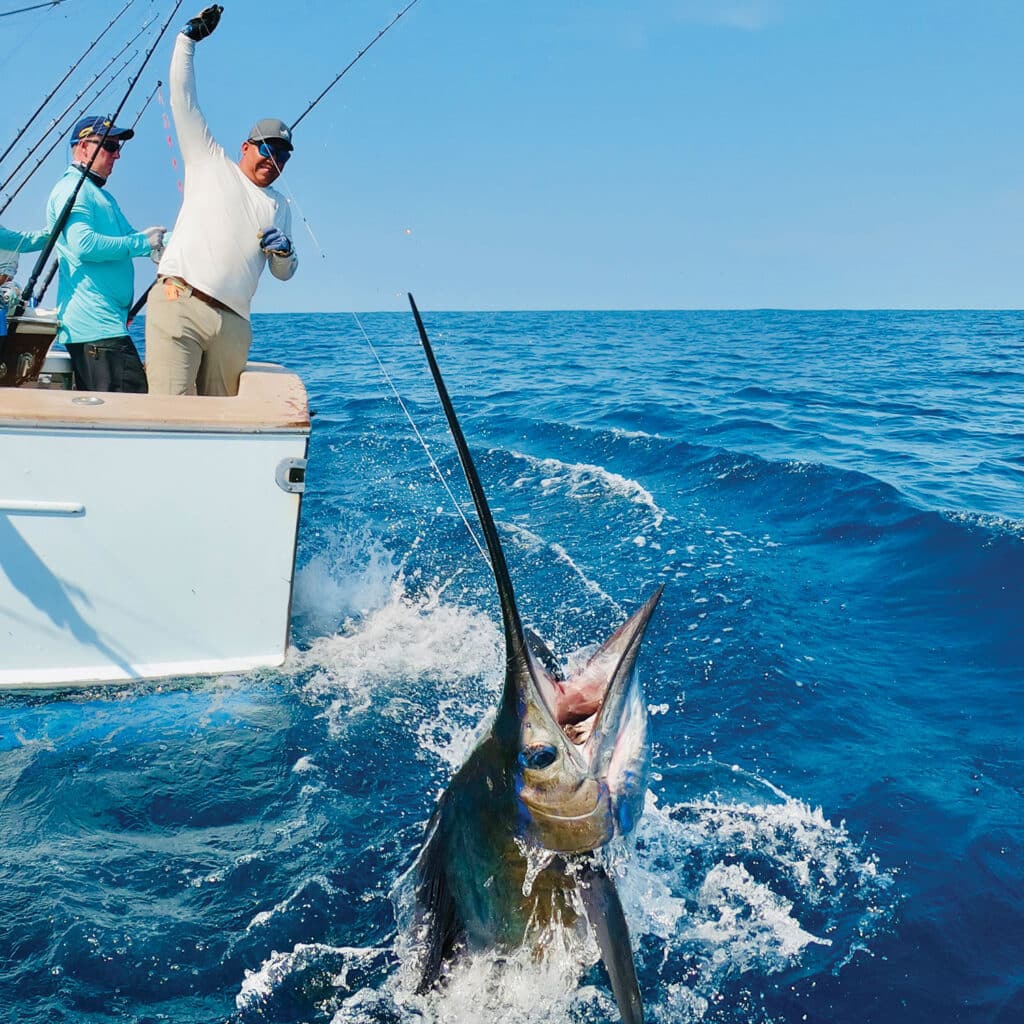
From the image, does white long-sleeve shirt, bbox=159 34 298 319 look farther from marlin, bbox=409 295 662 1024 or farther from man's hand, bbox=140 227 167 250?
marlin, bbox=409 295 662 1024

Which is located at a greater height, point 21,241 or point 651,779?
point 21,241

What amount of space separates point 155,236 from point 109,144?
18.4 inches

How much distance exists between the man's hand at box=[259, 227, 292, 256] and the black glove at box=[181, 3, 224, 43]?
84 centimetres

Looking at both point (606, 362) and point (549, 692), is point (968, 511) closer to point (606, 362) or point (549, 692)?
point (549, 692)

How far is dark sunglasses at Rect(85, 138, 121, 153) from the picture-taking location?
4.25 meters

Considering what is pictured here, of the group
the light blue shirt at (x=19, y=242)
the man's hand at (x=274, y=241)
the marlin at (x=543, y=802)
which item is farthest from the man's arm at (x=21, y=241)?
the marlin at (x=543, y=802)

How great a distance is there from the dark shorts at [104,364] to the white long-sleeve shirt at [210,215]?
1.99 feet

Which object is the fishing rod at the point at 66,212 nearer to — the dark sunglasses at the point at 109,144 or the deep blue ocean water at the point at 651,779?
the dark sunglasses at the point at 109,144

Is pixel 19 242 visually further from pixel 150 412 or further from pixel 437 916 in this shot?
pixel 437 916

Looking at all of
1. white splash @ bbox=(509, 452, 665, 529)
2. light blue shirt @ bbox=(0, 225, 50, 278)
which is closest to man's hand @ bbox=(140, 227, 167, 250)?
light blue shirt @ bbox=(0, 225, 50, 278)

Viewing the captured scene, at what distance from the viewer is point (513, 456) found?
965cm

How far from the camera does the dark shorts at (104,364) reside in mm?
4445

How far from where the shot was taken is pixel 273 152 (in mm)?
4121

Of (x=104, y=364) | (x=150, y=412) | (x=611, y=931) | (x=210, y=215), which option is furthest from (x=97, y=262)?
(x=611, y=931)
